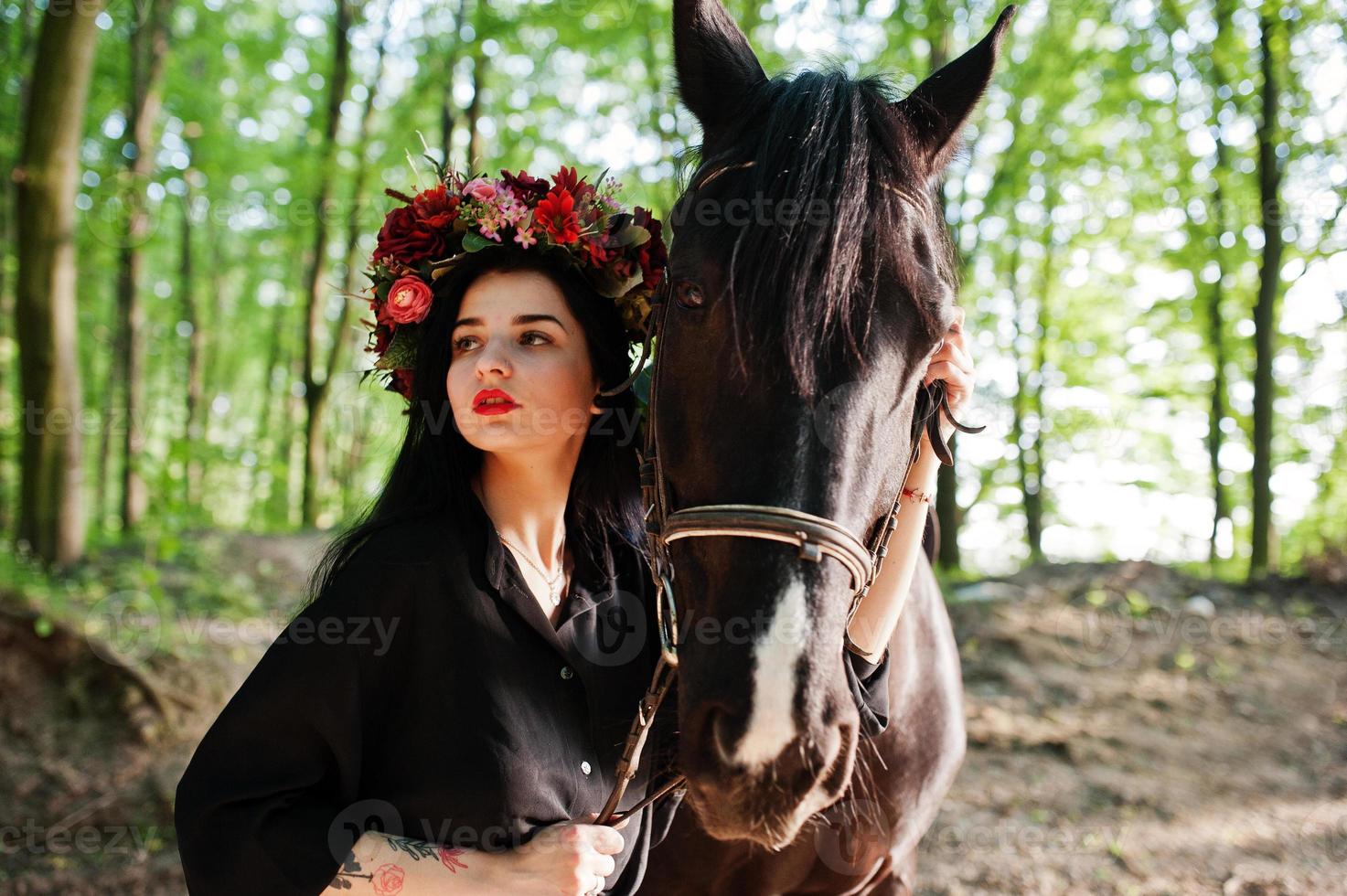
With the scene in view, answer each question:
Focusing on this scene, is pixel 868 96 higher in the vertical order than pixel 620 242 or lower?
higher

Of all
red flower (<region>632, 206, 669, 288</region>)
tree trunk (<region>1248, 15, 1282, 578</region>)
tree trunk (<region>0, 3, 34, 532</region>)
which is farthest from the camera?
tree trunk (<region>0, 3, 34, 532</region>)

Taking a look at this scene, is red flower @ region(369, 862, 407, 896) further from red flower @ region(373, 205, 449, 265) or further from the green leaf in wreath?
red flower @ region(373, 205, 449, 265)

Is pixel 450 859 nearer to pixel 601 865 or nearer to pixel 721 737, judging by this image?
pixel 601 865

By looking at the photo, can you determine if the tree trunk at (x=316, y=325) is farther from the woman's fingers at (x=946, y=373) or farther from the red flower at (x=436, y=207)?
the woman's fingers at (x=946, y=373)

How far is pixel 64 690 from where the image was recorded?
555 cm

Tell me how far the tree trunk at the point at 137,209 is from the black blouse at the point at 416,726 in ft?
29.3

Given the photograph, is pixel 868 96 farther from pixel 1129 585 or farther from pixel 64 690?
pixel 1129 585

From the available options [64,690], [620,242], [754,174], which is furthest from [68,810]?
[754,174]

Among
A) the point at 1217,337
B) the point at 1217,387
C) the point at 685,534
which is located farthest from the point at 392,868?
the point at 1217,387

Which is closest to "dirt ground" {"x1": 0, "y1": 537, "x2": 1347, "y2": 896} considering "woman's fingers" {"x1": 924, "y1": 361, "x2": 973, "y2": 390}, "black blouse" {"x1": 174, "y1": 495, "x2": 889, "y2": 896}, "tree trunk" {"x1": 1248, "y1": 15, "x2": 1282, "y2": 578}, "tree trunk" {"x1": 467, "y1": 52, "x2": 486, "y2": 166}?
"tree trunk" {"x1": 1248, "y1": 15, "x2": 1282, "y2": 578}

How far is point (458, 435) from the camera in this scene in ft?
6.32

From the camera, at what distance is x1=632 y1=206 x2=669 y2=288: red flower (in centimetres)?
209

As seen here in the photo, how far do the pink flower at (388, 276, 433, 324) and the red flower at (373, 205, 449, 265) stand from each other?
81 millimetres

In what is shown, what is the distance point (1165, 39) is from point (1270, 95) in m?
1.94
